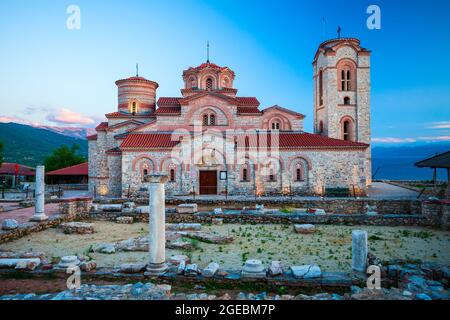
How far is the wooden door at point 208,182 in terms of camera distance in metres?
21.6

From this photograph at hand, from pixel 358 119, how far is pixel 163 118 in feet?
51.5

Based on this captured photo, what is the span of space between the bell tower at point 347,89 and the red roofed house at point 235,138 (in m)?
0.08

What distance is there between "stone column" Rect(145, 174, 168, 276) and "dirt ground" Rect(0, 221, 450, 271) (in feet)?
4.57

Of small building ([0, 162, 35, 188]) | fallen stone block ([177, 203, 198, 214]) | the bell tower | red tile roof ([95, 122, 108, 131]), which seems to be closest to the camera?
fallen stone block ([177, 203, 198, 214])

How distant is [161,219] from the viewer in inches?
277

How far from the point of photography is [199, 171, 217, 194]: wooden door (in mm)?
21609

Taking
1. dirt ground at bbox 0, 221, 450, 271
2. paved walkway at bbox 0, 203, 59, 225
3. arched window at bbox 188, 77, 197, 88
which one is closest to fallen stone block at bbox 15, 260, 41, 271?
dirt ground at bbox 0, 221, 450, 271

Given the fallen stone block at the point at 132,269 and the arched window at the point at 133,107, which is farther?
the arched window at the point at 133,107

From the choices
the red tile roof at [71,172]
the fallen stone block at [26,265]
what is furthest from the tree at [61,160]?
the fallen stone block at [26,265]

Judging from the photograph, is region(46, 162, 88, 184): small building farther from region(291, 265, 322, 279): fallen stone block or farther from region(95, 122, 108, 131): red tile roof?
region(291, 265, 322, 279): fallen stone block

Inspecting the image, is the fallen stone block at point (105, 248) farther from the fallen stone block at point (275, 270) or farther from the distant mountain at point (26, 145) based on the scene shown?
the distant mountain at point (26, 145)

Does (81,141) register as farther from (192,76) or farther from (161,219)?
(161,219)

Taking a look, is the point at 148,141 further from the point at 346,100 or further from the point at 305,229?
the point at 346,100
